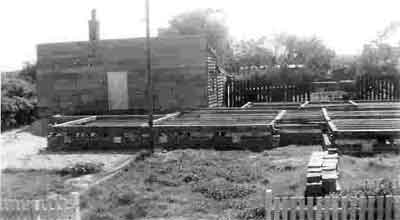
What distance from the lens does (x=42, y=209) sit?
644 cm

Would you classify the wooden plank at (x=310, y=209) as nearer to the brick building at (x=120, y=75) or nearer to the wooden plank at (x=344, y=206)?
the wooden plank at (x=344, y=206)

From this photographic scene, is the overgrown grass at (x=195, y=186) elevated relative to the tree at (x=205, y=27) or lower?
lower

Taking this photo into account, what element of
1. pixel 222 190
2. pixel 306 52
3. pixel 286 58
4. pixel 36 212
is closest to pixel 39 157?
pixel 222 190

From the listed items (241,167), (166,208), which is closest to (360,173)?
(241,167)

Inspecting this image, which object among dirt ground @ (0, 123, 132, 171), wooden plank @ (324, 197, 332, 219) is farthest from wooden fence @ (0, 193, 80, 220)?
dirt ground @ (0, 123, 132, 171)

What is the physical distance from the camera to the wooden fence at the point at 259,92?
2698 centimetres

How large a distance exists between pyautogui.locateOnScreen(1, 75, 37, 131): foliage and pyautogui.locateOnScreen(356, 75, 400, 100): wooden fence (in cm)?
1615

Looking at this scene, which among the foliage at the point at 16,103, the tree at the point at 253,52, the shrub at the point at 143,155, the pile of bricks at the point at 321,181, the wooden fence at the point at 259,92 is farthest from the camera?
the tree at the point at 253,52

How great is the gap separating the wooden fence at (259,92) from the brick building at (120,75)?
148 inches

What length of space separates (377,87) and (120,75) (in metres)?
12.9

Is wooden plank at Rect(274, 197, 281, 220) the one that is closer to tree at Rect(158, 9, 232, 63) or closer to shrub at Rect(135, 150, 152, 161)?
shrub at Rect(135, 150, 152, 161)

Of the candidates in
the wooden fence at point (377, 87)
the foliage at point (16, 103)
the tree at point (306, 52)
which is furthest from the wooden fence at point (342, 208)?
the tree at point (306, 52)

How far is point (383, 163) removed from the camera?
1031 cm

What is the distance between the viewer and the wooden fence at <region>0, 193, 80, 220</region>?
644 cm
